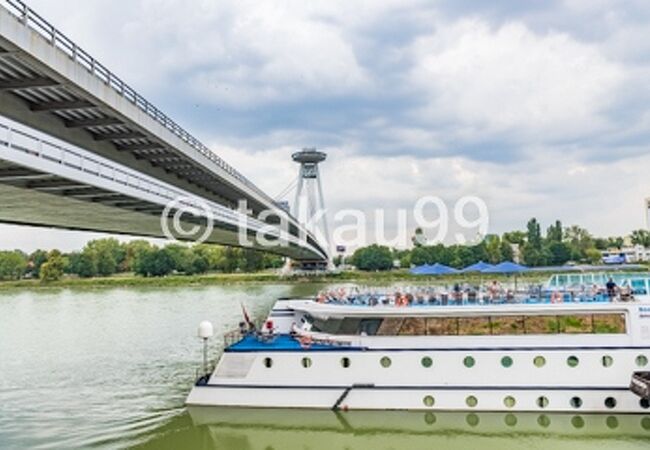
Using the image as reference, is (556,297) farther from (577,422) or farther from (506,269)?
(577,422)

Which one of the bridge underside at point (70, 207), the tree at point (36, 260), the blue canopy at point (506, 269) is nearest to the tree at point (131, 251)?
the tree at point (36, 260)

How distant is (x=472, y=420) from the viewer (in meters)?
12.5

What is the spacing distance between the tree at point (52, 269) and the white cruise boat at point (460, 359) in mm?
71443

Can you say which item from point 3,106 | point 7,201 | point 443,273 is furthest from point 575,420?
point 7,201

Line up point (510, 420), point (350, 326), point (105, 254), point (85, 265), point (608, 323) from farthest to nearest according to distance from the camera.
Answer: point (105, 254) → point (85, 265) → point (350, 326) → point (608, 323) → point (510, 420)

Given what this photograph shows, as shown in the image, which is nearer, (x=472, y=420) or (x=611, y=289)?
(x=472, y=420)

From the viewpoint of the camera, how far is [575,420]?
12312 mm

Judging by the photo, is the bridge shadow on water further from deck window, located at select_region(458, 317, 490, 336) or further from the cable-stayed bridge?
the cable-stayed bridge

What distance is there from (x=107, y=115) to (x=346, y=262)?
3861 inches

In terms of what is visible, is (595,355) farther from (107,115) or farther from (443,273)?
(107,115)

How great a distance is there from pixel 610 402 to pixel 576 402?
0.72m

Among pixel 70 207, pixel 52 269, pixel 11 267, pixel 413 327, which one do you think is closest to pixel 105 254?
pixel 52 269

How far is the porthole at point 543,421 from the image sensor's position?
12.2m

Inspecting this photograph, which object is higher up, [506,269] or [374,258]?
[374,258]
